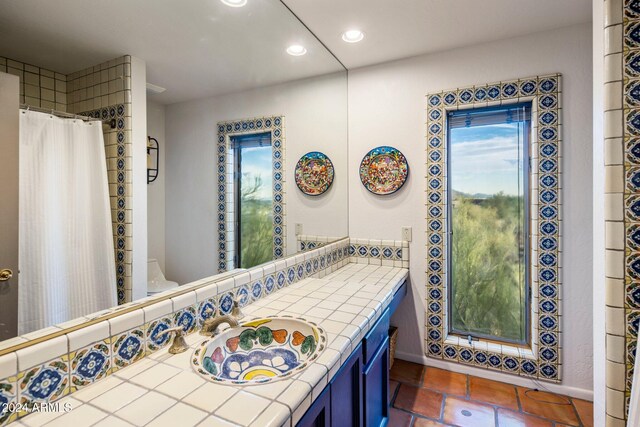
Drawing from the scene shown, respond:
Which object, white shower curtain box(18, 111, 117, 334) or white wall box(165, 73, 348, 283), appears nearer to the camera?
white shower curtain box(18, 111, 117, 334)

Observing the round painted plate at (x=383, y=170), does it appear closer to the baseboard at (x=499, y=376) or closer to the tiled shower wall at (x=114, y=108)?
the baseboard at (x=499, y=376)

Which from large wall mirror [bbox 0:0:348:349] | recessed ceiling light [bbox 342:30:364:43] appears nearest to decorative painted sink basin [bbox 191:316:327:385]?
large wall mirror [bbox 0:0:348:349]

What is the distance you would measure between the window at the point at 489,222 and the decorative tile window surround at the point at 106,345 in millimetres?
1641

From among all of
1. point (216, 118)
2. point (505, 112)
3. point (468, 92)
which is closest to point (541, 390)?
point (505, 112)

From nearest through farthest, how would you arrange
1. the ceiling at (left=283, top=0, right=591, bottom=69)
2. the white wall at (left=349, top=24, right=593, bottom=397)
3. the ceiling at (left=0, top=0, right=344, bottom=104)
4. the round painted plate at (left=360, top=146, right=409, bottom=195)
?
the ceiling at (left=0, top=0, right=344, bottom=104), the ceiling at (left=283, top=0, right=591, bottom=69), the white wall at (left=349, top=24, right=593, bottom=397), the round painted plate at (left=360, top=146, right=409, bottom=195)

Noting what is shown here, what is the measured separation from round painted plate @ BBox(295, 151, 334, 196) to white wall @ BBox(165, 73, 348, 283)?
2.0 inches

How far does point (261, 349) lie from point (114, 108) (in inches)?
40.0

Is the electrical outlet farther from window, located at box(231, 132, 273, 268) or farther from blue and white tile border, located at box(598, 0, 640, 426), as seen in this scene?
blue and white tile border, located at box(598, 0, 640, 426)

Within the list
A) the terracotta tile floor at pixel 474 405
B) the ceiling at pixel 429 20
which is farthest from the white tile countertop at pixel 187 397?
the ceiling at pixel 429 20

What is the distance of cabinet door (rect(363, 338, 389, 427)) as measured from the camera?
1.38m

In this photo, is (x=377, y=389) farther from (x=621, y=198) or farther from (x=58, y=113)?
(x=58, y=113)

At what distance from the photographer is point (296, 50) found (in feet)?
6.53

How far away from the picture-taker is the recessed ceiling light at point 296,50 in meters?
1.94

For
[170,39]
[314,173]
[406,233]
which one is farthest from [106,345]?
[406,233]
